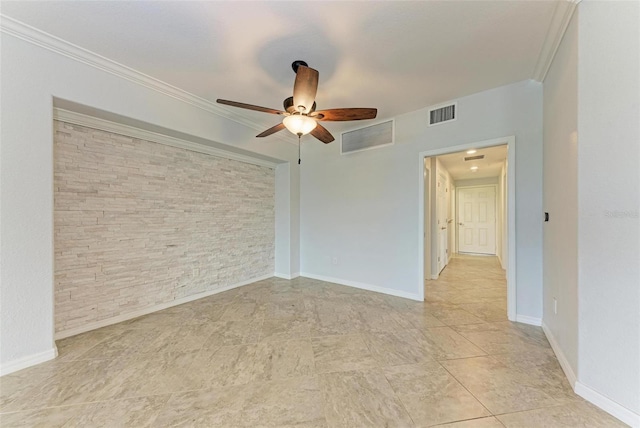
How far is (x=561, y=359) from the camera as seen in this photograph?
6.02 ft

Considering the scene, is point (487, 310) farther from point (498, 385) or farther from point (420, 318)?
point (498, 385)

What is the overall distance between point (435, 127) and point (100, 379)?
402 centimetres

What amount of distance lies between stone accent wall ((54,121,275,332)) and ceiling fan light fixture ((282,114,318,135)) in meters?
1.85

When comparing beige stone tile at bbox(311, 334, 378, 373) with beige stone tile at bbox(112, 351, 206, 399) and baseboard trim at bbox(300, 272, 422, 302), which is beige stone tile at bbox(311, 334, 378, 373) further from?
baseboard trim at bbox(300, 272, 422, 302)

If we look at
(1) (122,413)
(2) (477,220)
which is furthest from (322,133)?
(2) (477,220)

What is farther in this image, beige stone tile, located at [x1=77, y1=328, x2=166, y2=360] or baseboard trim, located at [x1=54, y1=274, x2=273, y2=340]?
baseboard trim, located at [x1=54, y1=274, x2=273, y2=340]

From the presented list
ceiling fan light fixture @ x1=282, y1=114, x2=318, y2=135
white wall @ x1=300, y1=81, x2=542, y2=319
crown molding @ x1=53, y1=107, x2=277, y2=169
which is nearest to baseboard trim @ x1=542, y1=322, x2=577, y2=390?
white wall @ x1=300, y1=81, x2=542, y2=319

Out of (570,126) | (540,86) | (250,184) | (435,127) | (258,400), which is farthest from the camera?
(250,184)

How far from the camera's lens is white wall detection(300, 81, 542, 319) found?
254 cm

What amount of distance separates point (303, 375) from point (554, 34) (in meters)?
3.17

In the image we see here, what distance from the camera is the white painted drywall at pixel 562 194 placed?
162cm

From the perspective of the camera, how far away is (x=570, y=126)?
1.69 meters

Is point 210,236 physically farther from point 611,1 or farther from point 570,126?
point 611,1

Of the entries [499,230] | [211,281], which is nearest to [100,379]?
[211,281]
